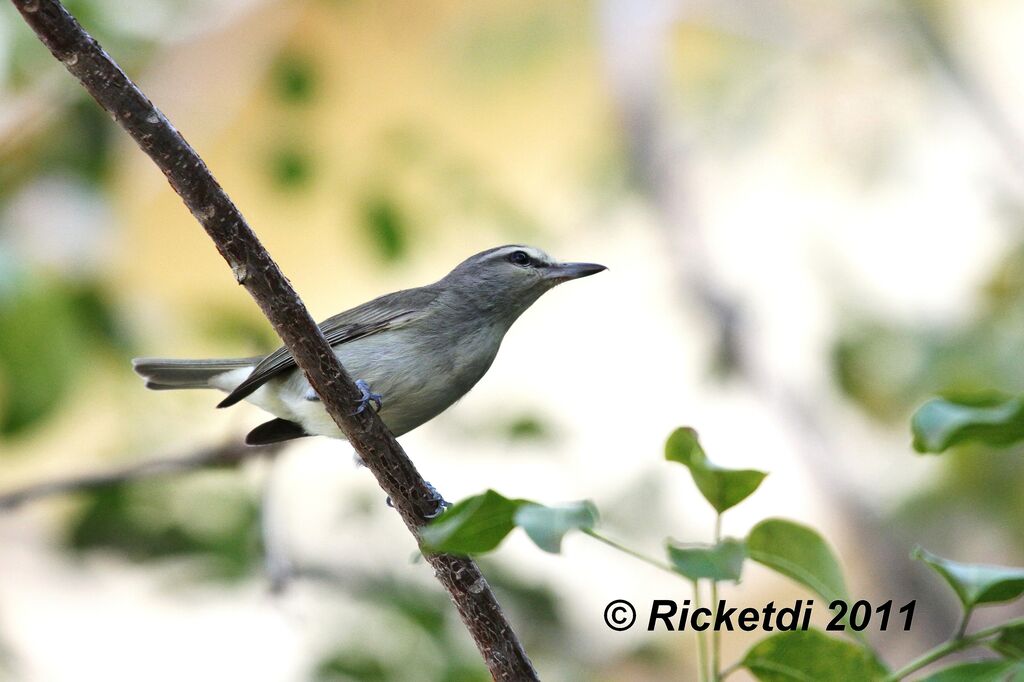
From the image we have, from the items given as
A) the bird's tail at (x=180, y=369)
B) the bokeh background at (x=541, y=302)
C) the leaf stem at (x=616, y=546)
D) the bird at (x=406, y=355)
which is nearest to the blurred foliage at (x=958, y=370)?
the bokeh background at (x=541, y=302)

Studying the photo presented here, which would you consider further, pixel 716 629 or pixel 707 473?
pixel 716 629

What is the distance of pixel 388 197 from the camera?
4.56 meters

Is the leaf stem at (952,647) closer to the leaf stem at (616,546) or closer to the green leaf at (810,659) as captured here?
the green leaf at (810,659)

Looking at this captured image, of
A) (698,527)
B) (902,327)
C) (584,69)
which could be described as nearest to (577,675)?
(698,527)

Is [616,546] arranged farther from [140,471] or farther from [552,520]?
[140,471]

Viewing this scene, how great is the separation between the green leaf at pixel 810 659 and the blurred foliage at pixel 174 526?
2662 mm

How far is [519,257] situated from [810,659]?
2.38m

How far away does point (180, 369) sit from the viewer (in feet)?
12.1

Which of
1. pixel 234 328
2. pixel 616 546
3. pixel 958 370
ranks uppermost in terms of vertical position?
pixel 234 328

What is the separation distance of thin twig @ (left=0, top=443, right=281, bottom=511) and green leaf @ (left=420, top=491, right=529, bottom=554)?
84.3 inches

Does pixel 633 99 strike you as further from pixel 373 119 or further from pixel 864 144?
pixel 373 119

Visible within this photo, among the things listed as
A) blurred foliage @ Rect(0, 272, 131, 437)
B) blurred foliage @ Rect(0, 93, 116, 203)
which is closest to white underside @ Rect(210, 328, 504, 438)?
blurred foliage @ Rect(0, 272, 131, 437)

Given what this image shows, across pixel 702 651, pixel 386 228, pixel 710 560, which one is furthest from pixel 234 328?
pixel 710 560

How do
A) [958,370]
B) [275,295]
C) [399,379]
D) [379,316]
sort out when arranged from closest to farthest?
[275,295], [399,379], [379,316], [958,370]
